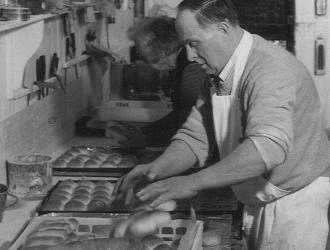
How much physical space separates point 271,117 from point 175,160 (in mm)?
696

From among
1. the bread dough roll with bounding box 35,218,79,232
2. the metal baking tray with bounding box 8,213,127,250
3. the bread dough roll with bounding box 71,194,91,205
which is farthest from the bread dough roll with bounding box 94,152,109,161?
the bread dough roll with bounding box 35,218,79,232

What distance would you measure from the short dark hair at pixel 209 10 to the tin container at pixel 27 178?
1303mm

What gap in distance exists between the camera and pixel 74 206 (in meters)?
3.42

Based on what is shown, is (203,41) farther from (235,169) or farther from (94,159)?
(94,159)

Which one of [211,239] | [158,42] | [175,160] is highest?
[158,42]

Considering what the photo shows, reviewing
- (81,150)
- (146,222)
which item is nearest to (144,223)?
(146,222)

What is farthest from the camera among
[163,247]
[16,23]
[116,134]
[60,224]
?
[116,134]

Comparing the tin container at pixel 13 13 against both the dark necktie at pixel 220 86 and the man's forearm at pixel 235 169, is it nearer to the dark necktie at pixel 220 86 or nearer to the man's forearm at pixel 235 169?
the dark necktie at pixel 220 86

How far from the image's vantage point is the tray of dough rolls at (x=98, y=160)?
404cm

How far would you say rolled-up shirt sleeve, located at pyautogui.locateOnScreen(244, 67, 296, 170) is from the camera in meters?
2.49

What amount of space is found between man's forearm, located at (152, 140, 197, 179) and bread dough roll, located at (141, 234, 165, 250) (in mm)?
400

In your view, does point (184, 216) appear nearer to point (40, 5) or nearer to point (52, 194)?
point (52, 194)

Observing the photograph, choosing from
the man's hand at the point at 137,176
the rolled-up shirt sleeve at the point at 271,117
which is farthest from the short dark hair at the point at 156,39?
the rolled-up shirt sleeve at the point at 271,117

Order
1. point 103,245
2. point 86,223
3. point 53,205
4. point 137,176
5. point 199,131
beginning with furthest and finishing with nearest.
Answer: point 53,205, point 199,131, point 137,176, point 86,223, point 103,245
